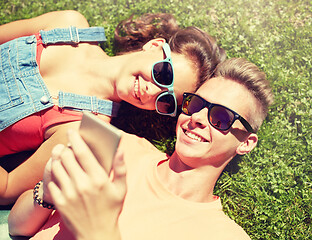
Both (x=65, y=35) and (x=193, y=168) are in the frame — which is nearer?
(x=193, y=168)

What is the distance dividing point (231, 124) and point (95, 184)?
5.54ft

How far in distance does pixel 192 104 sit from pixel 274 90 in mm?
1573

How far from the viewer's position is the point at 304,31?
4043 mm

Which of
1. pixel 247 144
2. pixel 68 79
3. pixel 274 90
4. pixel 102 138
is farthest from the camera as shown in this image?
pixel 274 90

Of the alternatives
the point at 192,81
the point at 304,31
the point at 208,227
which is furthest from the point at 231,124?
the point at 304,31

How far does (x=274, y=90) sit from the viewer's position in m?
3.85

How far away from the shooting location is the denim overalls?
9.75ft

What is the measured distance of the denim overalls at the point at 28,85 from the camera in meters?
2.97

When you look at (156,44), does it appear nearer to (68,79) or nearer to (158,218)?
(68,79)

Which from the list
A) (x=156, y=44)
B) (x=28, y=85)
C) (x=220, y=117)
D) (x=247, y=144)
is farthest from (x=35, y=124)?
(x=247, y=144)

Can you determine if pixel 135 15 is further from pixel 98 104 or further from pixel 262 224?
pixel 262 224

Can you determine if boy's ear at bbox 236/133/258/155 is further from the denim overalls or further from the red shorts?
the red shorts

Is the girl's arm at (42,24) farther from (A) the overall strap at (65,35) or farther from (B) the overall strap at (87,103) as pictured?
(B) the overall strap at (87,103)

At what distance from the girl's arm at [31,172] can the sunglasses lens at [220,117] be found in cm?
137
